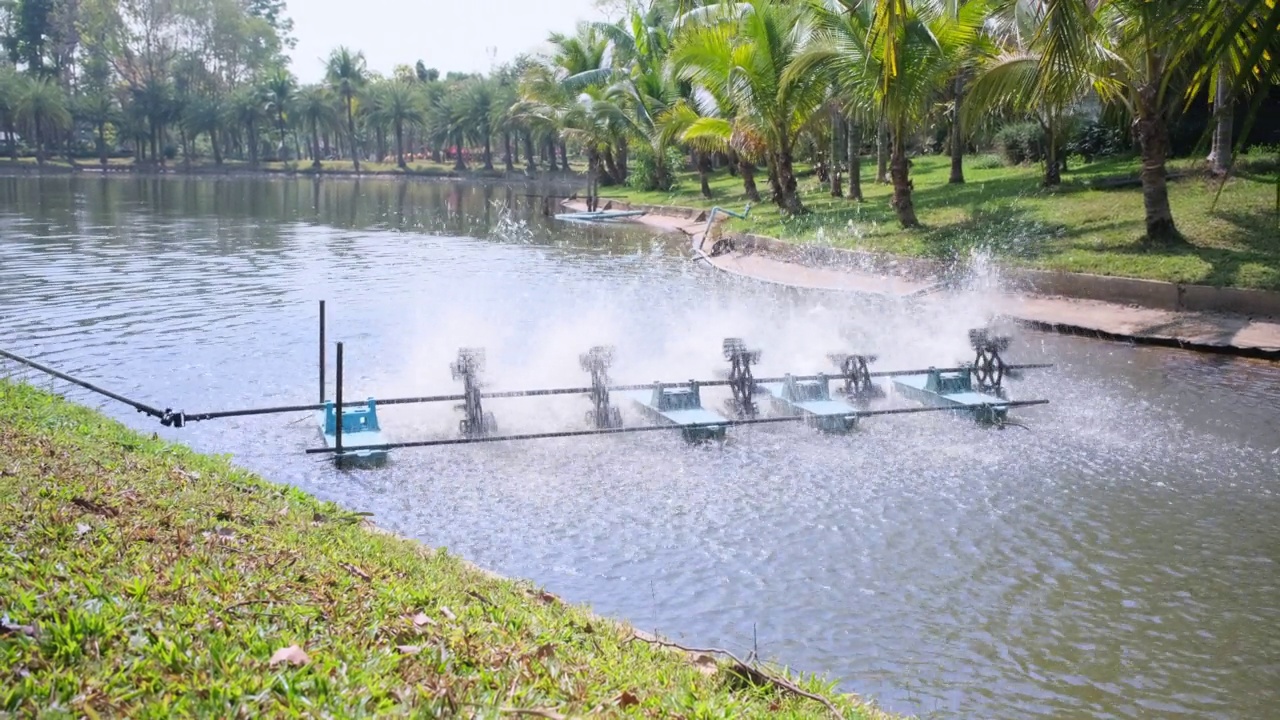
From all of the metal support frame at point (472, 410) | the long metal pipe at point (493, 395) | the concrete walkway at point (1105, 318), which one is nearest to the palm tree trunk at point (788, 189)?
the concrete walkway at point (1105, 318)

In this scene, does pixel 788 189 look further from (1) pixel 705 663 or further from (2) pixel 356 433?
(1) pixel 705 663

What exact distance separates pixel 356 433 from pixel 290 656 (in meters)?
7.91

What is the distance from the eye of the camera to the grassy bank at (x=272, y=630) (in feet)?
15.0

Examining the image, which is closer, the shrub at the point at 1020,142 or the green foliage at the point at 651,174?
the shrub at the point at 1020,142

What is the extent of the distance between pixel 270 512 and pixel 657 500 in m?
4.11

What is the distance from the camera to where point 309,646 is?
16.9 feet

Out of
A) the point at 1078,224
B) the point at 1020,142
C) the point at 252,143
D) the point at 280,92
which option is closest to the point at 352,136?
the point at 280,92

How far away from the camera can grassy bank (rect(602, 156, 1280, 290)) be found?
21547mm

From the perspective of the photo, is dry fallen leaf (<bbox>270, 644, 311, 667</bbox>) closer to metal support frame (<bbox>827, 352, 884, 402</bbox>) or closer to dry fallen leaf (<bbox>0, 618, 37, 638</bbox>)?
dry fallen leaf (<bbox>0, 618, 37, 638</bbox>)

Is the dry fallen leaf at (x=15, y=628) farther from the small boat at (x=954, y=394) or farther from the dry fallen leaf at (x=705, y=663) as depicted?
the small boat at (x=954, y=394)

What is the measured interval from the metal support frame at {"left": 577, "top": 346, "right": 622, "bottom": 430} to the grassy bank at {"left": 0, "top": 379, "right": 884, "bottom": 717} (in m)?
6.02

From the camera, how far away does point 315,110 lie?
10525 cm

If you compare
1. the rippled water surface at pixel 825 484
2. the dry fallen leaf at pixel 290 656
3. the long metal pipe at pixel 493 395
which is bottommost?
the rippled water surface at pixel 825 484

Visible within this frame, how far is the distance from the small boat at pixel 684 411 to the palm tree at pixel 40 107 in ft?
306
